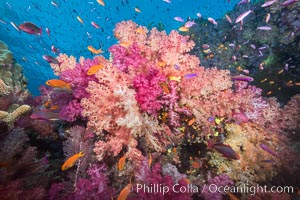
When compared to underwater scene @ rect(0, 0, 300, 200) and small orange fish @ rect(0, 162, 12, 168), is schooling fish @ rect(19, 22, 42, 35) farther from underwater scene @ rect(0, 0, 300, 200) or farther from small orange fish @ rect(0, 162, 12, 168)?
small orange fish @ rect(0, 162, 12, 168)

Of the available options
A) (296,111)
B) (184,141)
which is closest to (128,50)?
(184,141)

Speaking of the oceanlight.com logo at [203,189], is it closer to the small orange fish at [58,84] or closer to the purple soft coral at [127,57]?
the purple soft coral at [127,57]

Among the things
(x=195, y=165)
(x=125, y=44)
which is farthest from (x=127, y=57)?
(x=195, y=165)

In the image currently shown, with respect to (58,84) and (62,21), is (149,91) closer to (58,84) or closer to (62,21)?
(58,84)

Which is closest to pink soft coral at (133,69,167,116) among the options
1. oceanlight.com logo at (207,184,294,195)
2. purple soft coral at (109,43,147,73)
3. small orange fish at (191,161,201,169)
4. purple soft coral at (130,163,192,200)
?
purple soft coral at (109,43,147,73)

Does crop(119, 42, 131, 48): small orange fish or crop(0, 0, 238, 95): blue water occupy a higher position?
crop(0, 0, 238, 95): blue water

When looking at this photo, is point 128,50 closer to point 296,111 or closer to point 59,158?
point 59,158

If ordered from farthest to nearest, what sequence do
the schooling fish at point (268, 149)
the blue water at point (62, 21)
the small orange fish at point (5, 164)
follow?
the blue water at point (62, 21)
the schooling fish at point (268, 149)
the small orange fish at point (5, 164)

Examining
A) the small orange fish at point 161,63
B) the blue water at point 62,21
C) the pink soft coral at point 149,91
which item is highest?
the blue water at point 62,21

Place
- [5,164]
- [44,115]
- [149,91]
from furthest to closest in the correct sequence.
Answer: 1. [44,115]
2. [149,91]
3. [5,164]

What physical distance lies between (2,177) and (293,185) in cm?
555

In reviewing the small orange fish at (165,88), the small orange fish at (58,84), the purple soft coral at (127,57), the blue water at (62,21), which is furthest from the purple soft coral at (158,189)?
the blue water at (62,21)

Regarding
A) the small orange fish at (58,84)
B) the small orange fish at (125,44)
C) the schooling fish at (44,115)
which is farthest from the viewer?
the small orange fish at (125,44)

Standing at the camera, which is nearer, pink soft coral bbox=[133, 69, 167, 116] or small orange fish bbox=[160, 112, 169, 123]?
pink soft coral bbox=[133, 69, 167, 116]
